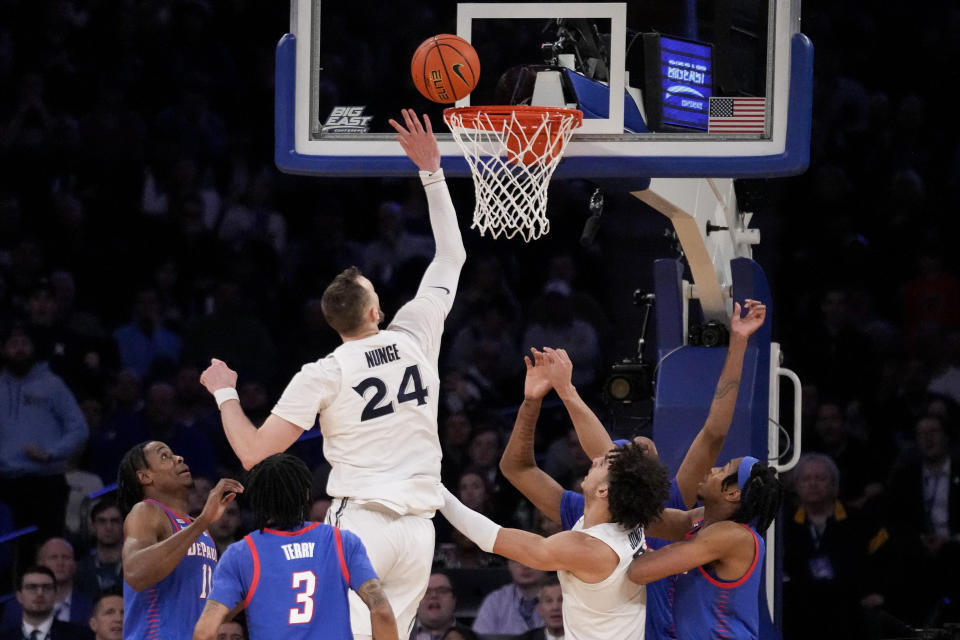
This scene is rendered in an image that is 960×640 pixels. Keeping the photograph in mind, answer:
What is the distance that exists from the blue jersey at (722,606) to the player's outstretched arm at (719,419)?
21.3 inches

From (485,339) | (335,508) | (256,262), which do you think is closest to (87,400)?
(256,262)

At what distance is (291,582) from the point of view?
487 centimetres

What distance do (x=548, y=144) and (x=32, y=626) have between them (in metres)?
4.91

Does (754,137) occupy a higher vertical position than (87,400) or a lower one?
higher

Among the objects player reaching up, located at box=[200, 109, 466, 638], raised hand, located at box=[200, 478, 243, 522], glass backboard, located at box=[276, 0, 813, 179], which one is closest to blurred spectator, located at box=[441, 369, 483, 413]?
glass backboard, located at box=[276, 0, 813, 179]

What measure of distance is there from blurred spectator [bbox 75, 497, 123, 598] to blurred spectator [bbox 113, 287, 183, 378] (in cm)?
182

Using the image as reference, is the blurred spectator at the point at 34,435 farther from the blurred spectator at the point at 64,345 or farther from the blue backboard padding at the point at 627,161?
the blue backboard padding at the point at 627,161

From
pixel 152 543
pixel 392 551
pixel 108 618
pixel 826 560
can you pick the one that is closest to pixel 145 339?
pixel 108 618

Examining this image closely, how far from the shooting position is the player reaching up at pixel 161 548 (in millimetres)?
5465

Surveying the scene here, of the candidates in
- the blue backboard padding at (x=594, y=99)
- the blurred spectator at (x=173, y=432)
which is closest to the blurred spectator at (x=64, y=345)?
the blurred spectator at (x=173, y=432)

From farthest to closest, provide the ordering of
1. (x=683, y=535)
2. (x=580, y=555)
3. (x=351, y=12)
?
(x=351, y=12) < (x=683, y=535) < (x=580, y=555)

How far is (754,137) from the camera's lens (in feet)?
19.7

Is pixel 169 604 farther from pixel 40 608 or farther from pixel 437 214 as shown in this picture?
pixel 40 608

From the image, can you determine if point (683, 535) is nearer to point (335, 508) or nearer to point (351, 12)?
point (335, 508)
